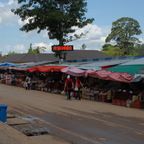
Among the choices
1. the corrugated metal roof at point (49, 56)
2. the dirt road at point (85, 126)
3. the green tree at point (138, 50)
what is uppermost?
the green tree at point (138, 50)

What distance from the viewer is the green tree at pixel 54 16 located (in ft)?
97.6

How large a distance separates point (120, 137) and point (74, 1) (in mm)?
25980

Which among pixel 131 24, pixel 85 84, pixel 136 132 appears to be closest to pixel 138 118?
pixel 136 132

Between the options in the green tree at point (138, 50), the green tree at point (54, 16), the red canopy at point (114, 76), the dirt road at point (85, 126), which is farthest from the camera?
the green tree at point (138, 50)

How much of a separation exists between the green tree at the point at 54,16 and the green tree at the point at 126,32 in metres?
31.7

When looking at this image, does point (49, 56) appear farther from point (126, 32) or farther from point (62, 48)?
point (62, 48)

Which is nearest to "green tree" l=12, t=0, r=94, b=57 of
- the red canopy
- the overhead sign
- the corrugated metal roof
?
the overhead sign

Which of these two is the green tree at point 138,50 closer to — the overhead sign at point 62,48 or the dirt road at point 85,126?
the overhead sign at point 62,48

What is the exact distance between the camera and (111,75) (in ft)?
51.2

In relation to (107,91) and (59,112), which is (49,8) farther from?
(59,112)

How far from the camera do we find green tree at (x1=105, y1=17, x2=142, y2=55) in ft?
202

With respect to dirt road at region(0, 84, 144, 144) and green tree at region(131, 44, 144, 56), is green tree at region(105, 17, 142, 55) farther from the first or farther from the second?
dirt road at region(0, 84, 144, 144)

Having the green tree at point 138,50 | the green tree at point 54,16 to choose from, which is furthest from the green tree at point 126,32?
the green tree at point 54,16

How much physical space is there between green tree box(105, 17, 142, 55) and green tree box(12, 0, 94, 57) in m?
31.7
